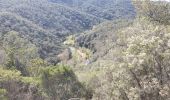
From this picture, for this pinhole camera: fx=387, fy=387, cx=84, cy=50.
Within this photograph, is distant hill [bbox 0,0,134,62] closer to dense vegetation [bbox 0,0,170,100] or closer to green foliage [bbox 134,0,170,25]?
dense vegetation [bbox 0,0,170,100]

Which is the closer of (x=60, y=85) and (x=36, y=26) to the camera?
(x=60, y=85)

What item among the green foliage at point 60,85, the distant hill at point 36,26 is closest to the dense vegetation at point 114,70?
the green foliage at point 60,85

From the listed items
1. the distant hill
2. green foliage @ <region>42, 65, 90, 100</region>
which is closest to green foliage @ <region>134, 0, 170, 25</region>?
green foliage @ <region>42, 65, 90, 100</region>

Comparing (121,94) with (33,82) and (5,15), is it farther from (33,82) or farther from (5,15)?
(5,15)

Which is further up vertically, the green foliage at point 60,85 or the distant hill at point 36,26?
the green foliage at point 60,85

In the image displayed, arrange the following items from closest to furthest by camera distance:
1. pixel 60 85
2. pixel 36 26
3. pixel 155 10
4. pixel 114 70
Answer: pixel 114 70 → pixel 155 10 → pixel 60 85 → pixel 36 26

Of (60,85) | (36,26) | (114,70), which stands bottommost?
(36,26)

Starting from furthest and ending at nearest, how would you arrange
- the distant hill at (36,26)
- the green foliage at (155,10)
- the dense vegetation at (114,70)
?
the distant hill at (36,26), the green foliage at (155,10), the dense vegetation at (114,70)

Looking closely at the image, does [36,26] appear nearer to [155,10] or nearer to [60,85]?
[60,85]

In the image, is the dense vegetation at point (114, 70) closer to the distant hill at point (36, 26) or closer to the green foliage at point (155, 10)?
the green foliage at point (155, 10)

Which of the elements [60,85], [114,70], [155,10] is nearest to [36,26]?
[60,85]

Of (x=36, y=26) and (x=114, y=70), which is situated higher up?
(x=114, y=70)

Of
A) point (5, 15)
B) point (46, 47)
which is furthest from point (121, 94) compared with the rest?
point (5, 15)

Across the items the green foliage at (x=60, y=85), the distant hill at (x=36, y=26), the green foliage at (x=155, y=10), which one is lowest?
the distant hill at (x=36, y=26)
